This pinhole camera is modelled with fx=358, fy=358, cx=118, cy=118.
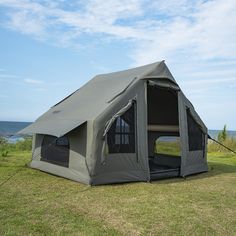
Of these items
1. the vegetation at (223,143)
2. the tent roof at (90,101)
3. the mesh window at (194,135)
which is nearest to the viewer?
the tent roof at (90,101)

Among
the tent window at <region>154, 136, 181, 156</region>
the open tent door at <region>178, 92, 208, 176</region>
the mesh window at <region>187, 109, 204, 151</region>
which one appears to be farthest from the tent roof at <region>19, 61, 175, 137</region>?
the tent window at <region>154, 136, 181, 156</region>

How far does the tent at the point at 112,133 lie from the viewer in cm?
659

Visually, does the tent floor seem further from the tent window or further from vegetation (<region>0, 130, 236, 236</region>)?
the tent window

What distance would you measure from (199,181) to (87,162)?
2407 millimetres

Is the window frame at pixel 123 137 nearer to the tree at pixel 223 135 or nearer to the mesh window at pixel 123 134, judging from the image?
the mesh window at pixel 123 134

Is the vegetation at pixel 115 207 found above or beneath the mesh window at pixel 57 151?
beneath

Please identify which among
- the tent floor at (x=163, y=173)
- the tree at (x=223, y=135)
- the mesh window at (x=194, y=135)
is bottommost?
the tent floor at (x=163, y=173)

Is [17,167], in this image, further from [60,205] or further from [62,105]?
[60,205]

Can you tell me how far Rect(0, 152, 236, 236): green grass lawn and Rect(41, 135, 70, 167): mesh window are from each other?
40cm

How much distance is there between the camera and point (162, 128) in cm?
982

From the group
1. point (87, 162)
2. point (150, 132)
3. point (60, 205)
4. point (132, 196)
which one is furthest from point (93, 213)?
point (150, 132)

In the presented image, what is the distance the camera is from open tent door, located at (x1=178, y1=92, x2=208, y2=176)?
7.82 m

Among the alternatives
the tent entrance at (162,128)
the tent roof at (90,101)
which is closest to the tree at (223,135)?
the tent entrance at (162,128)

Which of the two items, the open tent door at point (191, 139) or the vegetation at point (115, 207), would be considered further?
the open tent door at point (191, 139)
